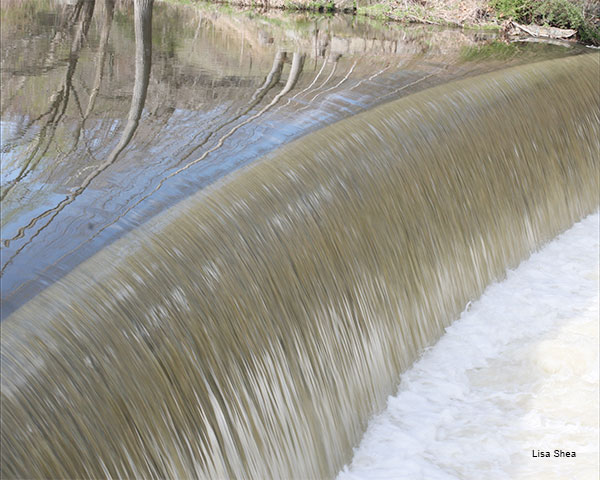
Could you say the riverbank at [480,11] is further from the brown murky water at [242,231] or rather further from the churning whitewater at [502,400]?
the churning whitewater at [502,400]

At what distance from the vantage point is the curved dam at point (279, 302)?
→ 2.49m

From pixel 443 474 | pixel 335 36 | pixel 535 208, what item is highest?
pixel 335 36

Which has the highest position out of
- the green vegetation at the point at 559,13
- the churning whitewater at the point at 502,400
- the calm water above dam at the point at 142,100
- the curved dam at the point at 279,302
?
the green vegetation at the point at 559,13

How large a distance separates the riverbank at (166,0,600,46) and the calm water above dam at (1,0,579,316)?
2.58m

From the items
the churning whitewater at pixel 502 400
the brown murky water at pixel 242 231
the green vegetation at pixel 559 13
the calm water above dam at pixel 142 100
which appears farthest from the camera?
the green vegetation at pixel 559 13

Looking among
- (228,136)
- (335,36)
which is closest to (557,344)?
(228,136)

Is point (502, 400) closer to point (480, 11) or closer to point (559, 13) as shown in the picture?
point (559, 13)

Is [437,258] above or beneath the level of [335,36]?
beneath

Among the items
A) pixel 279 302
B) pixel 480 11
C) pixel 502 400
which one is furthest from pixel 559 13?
pixel 279 302

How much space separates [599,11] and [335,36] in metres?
5.03

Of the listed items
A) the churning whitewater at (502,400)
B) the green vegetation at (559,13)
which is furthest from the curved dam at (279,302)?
the green vegetation at (559,13)

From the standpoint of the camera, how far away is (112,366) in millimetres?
2578

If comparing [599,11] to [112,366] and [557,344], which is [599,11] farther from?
[112,366]

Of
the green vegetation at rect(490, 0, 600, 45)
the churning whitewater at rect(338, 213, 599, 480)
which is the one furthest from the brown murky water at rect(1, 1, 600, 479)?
the green vegetation at rect(490, 0, 600, 45)
